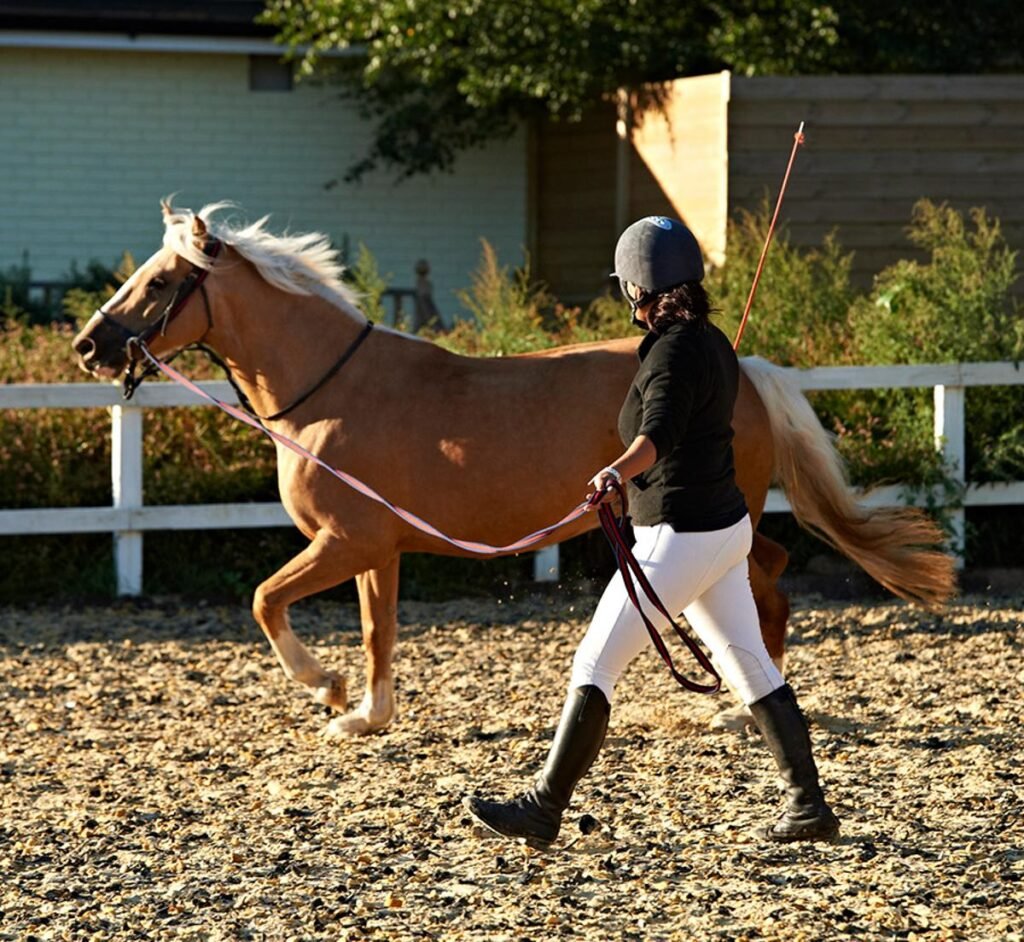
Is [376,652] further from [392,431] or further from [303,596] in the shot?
[392,431]

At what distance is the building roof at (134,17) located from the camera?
17672 mm

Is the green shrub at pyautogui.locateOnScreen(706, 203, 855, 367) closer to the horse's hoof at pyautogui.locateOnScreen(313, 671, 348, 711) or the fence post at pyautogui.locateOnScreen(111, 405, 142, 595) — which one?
the fence post at pyautogui.locateOnScreen(111, 405, 142, 595)

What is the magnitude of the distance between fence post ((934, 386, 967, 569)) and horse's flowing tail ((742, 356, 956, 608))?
9.49 feet

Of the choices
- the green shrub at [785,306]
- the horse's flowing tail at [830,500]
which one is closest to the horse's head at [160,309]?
the horse's flowing tail at [830,500]

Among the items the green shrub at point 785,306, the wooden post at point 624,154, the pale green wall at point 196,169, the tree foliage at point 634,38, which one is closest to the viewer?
the green shrub at point 785,306


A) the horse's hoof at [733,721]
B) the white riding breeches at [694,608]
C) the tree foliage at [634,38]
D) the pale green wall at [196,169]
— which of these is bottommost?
the horse's hoof at [733,721]

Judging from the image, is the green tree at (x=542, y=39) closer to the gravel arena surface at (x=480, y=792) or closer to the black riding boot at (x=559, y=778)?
the gravel arena surface at (x=480, y=792)

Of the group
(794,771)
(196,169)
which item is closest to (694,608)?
(794,771)

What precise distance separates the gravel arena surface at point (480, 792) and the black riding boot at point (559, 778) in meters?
0.11

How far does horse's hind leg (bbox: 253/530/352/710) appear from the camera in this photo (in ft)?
21.0

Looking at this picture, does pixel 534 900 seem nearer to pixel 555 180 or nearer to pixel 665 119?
pixel 665 119

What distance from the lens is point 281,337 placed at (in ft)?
22.0

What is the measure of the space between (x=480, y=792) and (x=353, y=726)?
1.02 m

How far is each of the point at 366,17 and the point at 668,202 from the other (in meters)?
3.33
